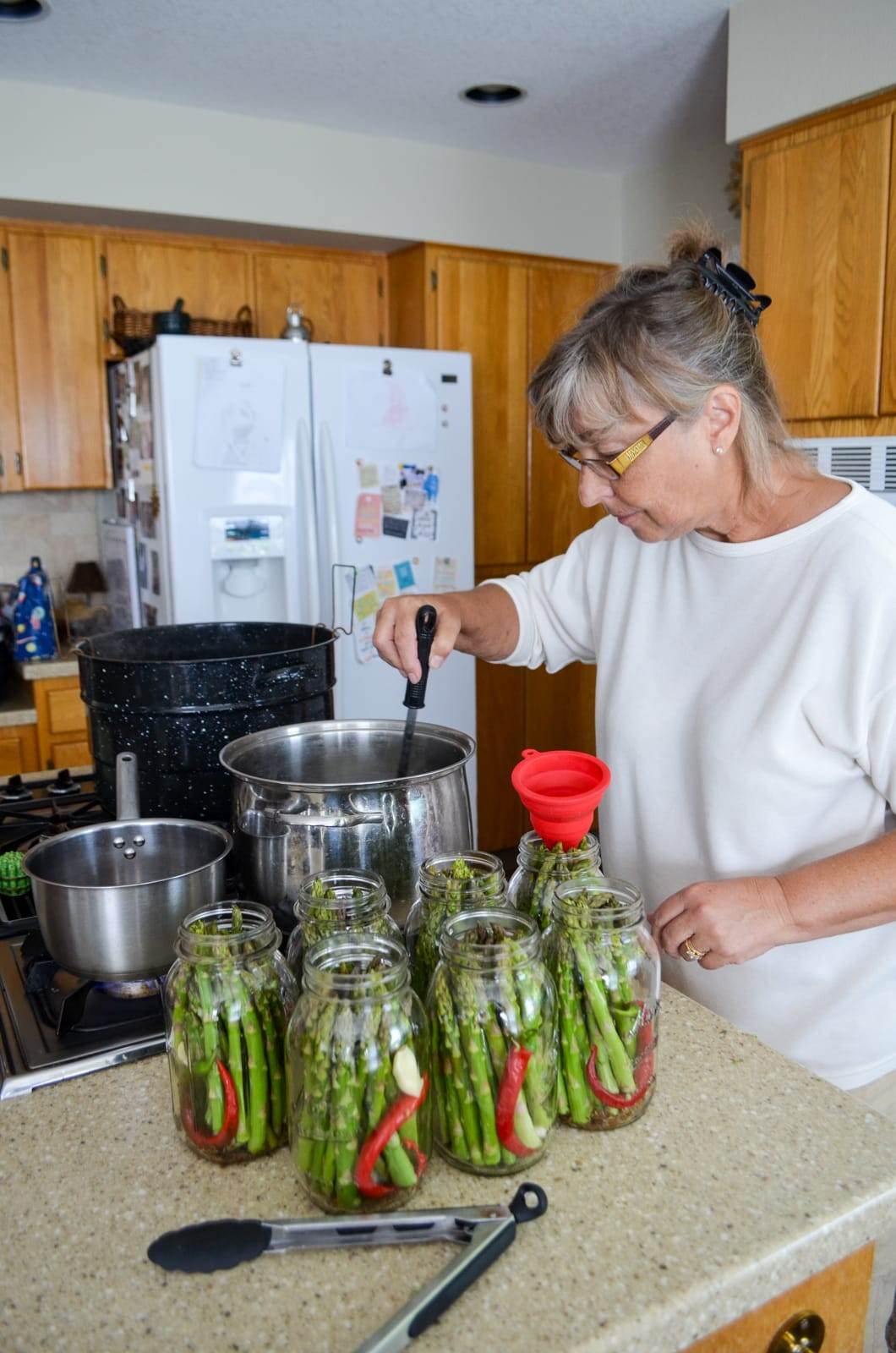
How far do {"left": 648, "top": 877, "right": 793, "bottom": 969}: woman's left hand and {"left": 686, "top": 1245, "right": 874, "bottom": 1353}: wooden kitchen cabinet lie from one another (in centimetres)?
25

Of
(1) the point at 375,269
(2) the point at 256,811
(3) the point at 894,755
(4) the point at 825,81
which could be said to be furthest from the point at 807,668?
(1) the point at 375,269

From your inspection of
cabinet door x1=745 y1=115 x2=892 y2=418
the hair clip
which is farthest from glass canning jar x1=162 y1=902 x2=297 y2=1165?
cabinet door x1=745 y1=115 x2=892 y2=418

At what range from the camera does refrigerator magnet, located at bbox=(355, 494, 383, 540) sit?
10.3 ft

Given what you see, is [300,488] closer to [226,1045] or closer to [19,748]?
[19,748]

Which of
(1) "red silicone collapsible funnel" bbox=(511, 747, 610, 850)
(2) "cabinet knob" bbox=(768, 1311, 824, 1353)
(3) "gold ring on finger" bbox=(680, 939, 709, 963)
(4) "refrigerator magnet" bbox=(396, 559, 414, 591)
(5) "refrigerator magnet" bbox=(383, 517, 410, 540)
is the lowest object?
(2) "cabinet knob" bbox=(768, 1311, 824, 1353)

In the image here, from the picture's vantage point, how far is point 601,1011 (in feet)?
2.55

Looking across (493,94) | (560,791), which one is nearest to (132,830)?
(560,791)

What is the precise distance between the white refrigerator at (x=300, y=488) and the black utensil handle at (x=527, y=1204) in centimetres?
235

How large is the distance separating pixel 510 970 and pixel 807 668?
0.54 meters

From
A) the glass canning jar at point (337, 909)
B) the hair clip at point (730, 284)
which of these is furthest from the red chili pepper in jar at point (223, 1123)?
the hair clip at point (730, 284)

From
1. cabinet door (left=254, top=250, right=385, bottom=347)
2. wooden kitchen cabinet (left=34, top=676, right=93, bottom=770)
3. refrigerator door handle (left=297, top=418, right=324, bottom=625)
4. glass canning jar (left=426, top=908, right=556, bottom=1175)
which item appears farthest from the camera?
cabinet door (left=254, top=250, right=385, bottom=347)

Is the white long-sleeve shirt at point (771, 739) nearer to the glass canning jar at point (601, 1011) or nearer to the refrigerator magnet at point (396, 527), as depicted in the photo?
the glass canning jar at point (601, 1011)

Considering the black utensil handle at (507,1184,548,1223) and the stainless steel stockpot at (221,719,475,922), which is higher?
the stainless steel stockpot at (221,719,475,922)

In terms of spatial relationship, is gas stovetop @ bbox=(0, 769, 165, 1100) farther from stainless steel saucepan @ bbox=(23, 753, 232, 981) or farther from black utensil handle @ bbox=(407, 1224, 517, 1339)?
black utensil handle @ bbox=(407, 1224, 517, 1339)
